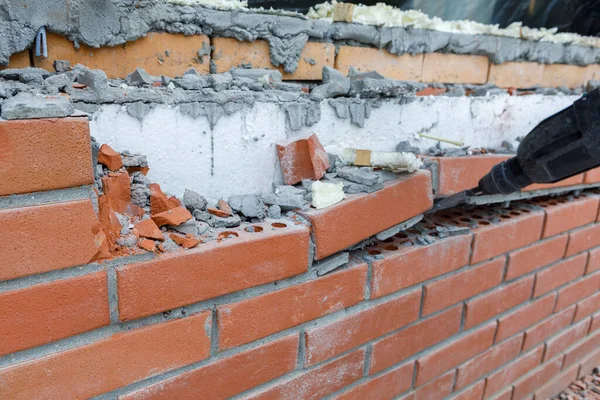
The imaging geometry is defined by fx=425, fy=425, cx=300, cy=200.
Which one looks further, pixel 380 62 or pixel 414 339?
pixel 380 62

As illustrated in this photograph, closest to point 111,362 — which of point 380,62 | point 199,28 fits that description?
point 199,28

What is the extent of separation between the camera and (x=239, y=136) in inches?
40.2

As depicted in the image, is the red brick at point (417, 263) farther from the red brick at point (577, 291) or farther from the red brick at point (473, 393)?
the red brick at point (577, 291)

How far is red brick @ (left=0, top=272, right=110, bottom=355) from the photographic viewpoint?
2.11 feet

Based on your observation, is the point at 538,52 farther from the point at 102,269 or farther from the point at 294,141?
the point at 102,269

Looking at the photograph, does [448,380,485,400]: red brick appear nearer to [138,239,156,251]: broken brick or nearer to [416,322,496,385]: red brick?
[416,322,496,385]: red brick

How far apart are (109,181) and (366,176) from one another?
0.58m

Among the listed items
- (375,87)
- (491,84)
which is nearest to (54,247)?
(375,87)

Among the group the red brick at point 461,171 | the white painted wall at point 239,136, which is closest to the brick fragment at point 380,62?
the white painted wall at point 239,136

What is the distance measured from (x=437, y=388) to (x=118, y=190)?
1259mm

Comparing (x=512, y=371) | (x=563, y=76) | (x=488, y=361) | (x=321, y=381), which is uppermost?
(x=563, y=76)

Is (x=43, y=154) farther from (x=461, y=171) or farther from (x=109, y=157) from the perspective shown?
(x=461, y=171)

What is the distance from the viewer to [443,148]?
4.77ft

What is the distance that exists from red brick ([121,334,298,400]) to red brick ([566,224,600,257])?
1438 mm
